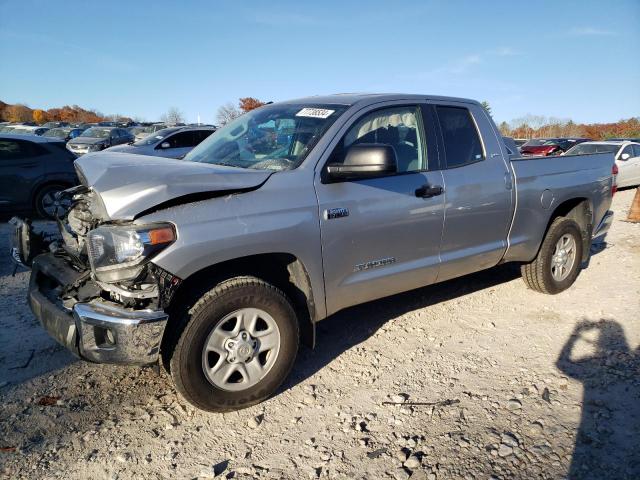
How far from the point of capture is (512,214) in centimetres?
416

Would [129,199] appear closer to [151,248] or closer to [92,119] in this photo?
[151,248]

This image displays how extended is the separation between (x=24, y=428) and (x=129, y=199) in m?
1.47

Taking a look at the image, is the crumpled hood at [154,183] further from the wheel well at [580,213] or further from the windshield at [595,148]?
the windshield at [595,148]

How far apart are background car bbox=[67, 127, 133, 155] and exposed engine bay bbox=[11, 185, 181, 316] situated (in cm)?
1532

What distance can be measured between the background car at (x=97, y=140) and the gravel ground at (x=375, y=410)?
15.7 meters

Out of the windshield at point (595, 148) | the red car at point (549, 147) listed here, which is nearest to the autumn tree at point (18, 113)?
the red car at point (549, 147)

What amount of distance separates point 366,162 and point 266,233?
76 cm

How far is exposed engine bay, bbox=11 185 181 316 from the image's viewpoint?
2484 mm

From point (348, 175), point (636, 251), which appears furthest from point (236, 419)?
point (636, 251)

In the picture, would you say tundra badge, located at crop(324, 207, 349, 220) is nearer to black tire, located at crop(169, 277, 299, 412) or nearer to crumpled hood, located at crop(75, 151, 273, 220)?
crumpled hood, located at crop(75, 151, 273, 220)

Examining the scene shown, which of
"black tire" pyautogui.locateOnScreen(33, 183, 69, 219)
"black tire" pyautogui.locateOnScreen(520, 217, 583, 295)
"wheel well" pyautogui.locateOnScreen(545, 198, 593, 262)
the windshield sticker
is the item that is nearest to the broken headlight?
the windshield sticker

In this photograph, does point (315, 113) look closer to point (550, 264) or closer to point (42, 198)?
point (550, 264)

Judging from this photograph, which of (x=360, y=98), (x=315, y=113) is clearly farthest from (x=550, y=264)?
(x=315, y=113)

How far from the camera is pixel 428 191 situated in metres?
3.51
